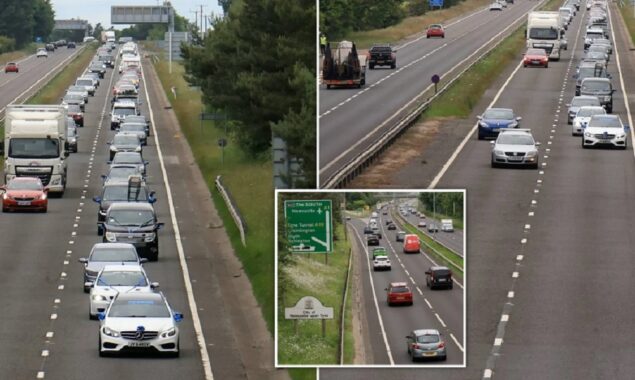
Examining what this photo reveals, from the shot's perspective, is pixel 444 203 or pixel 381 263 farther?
pixel 381 263

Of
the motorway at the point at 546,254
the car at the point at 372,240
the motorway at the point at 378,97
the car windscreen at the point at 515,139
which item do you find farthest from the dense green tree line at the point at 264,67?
the car at the point at 372,240

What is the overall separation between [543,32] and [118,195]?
19.9 meters

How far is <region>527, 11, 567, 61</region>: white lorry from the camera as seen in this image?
5766 centimetres

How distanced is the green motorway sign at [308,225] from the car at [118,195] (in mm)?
39725

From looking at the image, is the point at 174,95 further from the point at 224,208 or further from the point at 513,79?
the point at 513,79

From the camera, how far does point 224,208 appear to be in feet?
258

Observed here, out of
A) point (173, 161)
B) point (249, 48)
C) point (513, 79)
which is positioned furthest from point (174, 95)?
point (513, 79)

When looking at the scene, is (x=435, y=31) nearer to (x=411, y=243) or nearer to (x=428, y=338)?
(x=411, y=243)

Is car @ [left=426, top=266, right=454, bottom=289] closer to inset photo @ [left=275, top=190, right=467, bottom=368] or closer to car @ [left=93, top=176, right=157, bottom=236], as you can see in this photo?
inset photo @ [left=275, top=190, right=467, bottom=368]

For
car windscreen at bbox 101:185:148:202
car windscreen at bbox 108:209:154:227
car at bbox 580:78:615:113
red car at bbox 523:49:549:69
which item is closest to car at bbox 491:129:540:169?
car at bbox 580:78:615:113

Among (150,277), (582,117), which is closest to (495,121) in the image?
(582,117)

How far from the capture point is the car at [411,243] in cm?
3275

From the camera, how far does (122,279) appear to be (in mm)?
51406

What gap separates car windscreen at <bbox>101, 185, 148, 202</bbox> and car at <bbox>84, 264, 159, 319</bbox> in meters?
20.4
